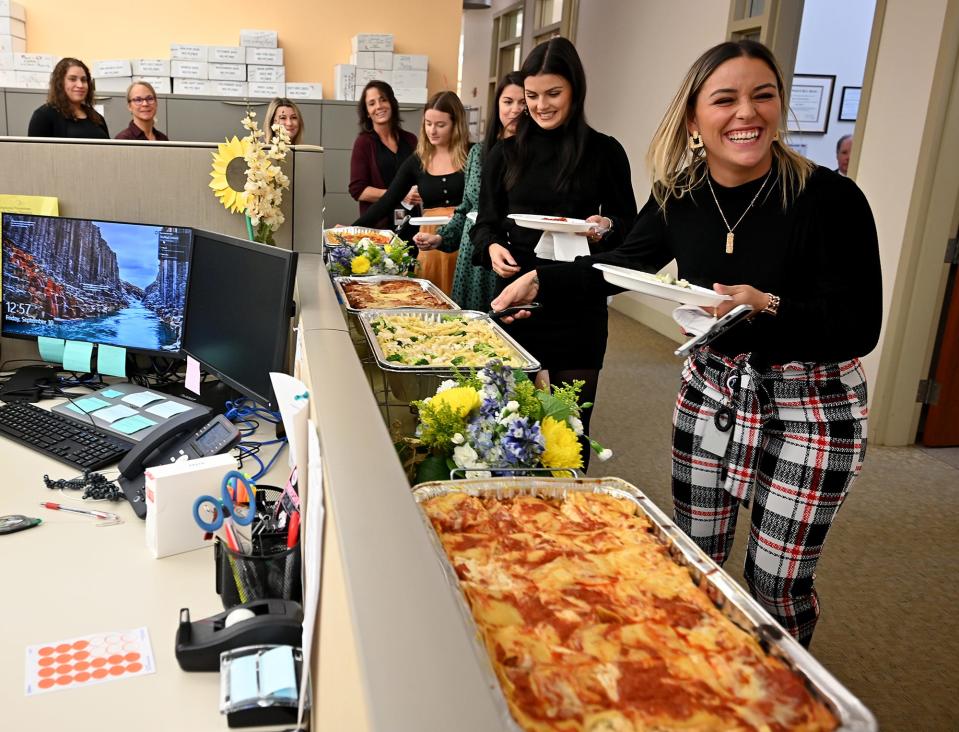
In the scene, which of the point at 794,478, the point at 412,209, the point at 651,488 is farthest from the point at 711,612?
the point at 412,209

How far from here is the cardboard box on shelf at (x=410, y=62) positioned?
6.11m

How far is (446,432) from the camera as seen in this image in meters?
1.22

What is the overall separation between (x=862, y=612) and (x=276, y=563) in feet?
6.59

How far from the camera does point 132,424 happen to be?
1.67 meters

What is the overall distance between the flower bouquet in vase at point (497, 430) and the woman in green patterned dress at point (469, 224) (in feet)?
5.60

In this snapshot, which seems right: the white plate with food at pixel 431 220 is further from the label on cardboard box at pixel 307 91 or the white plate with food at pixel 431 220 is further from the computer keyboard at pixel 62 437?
the label on cardboard box at pixel 307 91

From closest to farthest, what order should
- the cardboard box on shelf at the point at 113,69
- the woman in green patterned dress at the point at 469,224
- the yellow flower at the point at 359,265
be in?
the yellow flower at the point at 359,265 → the woman in green patterned dress at the point at 469,224 → the cardboard box on shelf at the point at 113,69

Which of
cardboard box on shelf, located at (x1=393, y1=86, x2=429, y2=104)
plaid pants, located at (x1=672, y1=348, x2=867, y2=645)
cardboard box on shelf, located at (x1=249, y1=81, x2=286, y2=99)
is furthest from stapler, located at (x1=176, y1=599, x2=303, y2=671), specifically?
cardboard box on shelf, located at (x1=249, y1=81, x2=286, y2=99)

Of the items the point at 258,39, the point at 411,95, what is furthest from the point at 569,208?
the point at 258,39

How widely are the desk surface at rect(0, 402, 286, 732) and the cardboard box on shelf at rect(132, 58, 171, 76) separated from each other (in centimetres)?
521

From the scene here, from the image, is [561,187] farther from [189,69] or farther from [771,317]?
[189,69]

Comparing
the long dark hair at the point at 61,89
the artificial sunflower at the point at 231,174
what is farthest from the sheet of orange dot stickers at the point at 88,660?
the long dark hair at the point at 61,89

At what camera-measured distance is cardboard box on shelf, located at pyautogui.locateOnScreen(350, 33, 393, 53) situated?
19.9 ft

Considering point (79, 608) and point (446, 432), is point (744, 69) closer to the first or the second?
point (446, 432)
